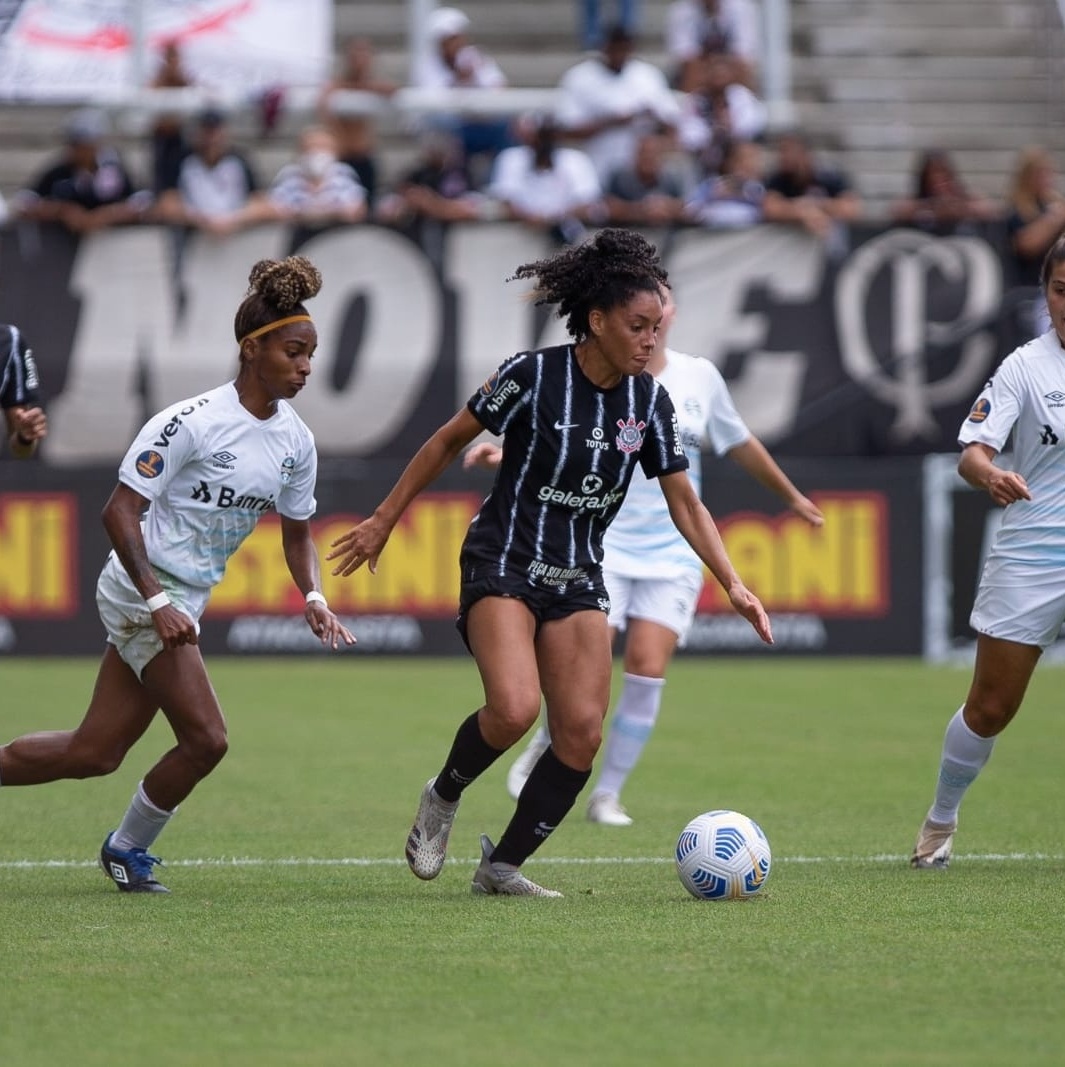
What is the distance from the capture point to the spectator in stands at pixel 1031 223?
19.2m

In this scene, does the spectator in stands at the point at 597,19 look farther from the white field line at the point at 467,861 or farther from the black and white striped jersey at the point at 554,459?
the black and white striped jersey at the point at 554,459

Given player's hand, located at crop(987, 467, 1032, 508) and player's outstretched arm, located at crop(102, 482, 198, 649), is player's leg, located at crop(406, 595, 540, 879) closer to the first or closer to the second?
player's outstretched arm, located at crop(102, 482, 198, 649)

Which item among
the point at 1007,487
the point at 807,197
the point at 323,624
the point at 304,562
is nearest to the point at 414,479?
the point at 323,624

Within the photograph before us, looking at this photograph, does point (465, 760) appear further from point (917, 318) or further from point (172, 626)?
point (917, 318)

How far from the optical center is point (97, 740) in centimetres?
742

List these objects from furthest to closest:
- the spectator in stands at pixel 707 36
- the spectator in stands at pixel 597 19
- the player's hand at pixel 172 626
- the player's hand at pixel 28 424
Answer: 1. the spectator in stands at pixel 597 19
2. the spectator in stands at pixel 707 36
3. the player's hand at pixel 28 424
4. the player's hand at pixel 172 626

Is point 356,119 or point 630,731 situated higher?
point 356,119

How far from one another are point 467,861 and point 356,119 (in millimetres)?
13068

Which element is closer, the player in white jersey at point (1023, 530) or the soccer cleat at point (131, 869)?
the soccer cleat at point (131, 869)

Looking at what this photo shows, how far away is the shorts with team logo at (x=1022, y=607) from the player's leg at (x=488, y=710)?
5.95 ft

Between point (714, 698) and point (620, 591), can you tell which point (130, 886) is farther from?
point (714, 698)

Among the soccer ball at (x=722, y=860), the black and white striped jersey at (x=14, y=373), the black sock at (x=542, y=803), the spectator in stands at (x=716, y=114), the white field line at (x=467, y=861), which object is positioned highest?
the spectator in stands at (x=716, y=114)

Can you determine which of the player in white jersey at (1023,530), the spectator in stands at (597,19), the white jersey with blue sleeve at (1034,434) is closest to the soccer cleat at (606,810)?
the player in white jersey at (1023,530)

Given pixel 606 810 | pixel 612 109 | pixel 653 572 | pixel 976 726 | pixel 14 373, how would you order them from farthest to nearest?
1. pixel 612 109
2. pixel 653 572
3. pixel 606 810
4. pixel 14 373
5. pixel 976 726
